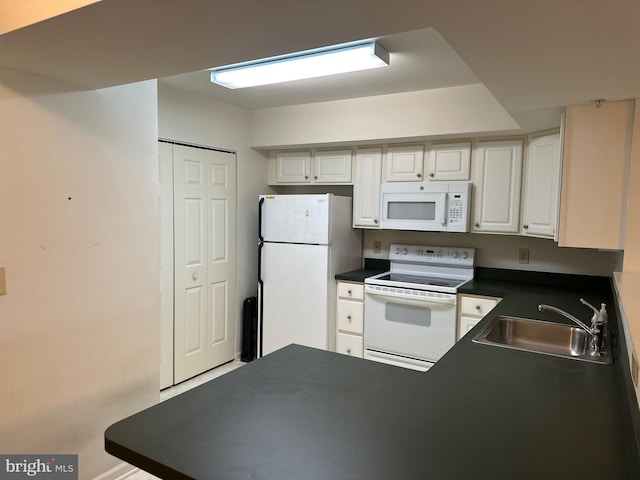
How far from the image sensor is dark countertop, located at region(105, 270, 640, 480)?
3.34ft

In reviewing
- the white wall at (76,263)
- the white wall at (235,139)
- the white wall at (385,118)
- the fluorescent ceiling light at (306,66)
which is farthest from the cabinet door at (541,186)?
the white wall at (76,263)

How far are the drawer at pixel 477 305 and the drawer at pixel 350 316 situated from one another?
0.81m

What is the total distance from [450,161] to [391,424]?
2.56 m

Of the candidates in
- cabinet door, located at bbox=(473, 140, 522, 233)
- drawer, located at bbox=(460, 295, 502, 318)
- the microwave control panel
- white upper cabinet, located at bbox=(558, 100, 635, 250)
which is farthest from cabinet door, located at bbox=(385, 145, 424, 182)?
white upper cabinet, located at bbox=(558, 100, 635, 250)

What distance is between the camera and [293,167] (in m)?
4.07

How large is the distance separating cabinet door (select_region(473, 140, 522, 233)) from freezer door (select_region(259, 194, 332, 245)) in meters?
1.15

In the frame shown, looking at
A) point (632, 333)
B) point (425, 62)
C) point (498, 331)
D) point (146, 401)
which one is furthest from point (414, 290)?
point (632, 333)

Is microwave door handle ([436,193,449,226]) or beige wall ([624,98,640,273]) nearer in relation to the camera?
beige wall ([624,98,640,273])

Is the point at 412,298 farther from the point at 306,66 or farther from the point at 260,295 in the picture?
the point at 306,66

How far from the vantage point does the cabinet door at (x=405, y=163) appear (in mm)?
3488

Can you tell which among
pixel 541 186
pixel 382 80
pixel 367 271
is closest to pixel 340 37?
pixel 382 80

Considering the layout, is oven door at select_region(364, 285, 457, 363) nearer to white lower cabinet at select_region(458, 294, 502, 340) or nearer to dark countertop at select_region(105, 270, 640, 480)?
white lower cabinet at select_region(458, 294, 502, 340)

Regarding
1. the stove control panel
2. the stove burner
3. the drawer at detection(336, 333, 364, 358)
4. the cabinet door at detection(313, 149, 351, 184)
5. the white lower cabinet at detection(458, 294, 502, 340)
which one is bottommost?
the drawer at detection(336, 333, 364, 358)

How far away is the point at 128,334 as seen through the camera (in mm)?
2258
